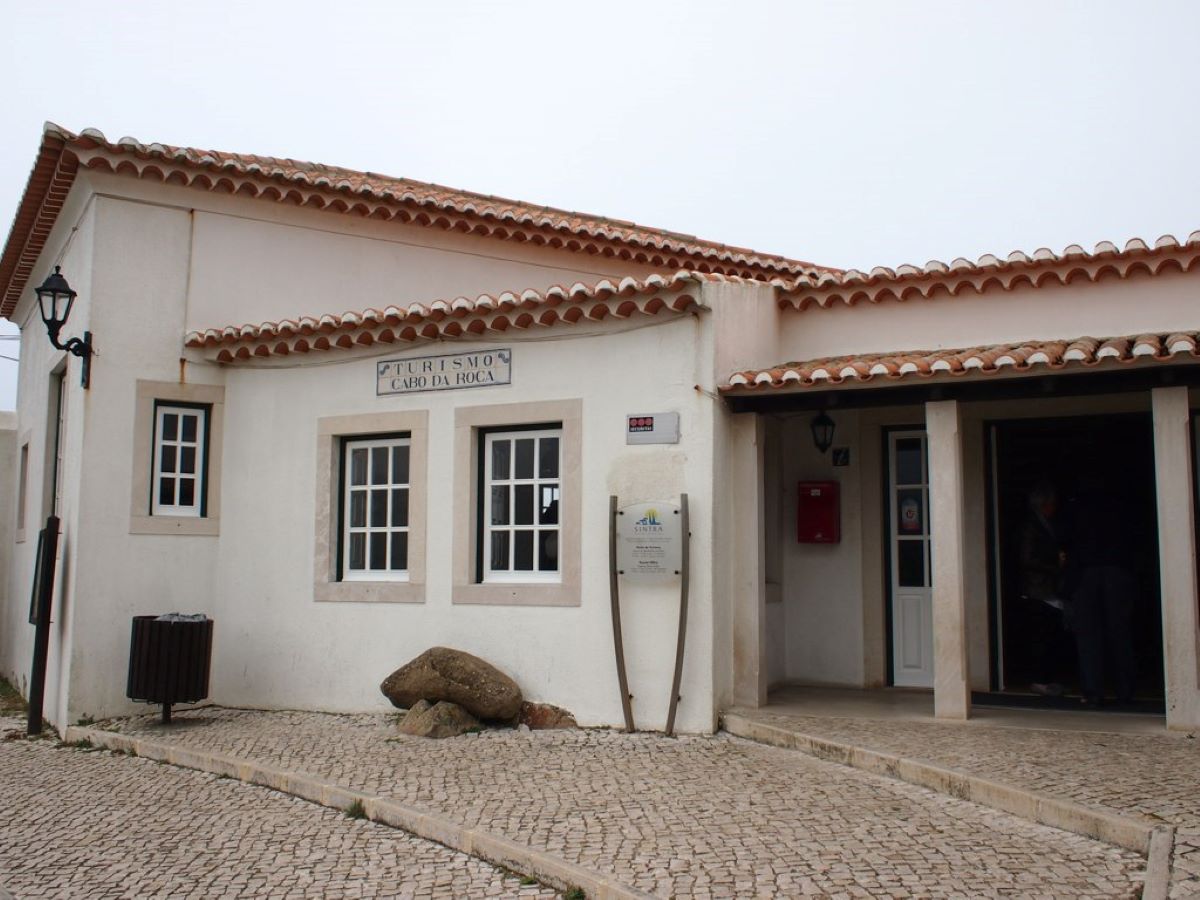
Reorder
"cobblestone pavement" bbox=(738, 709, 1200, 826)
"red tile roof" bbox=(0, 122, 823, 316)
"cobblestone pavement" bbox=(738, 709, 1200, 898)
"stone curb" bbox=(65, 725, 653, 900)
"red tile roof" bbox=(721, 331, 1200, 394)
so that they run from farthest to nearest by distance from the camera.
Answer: "red tile roof" bbox=(0, 122, 823, 316) → "red tile roof" bbox=(721, 331, 1200, 394) → "cobblestone pavement" bbox=(738, 709, 1200, 826) → "cobblestone pavement" bbox=(738, 709, 1200, 898) → "stone curb" bbox=(65, 725, 653, 900)

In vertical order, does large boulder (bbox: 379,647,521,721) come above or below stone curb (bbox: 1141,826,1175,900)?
above

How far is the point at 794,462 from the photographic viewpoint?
10211 millimetres

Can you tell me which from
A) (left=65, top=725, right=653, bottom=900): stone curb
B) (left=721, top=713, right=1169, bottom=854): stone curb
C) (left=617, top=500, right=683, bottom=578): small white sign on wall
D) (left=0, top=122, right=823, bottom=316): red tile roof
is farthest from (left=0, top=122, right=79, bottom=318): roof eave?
(left=721, top=713, right=1169, bottom=854): stone curb

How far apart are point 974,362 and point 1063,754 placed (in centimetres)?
249

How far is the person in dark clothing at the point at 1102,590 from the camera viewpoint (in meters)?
8.45

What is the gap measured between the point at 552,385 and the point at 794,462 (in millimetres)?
2482

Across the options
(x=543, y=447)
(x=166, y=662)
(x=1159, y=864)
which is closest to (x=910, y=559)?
(x=543, y=447)

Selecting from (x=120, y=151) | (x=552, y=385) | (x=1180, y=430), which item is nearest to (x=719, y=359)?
(x=552, y=385)

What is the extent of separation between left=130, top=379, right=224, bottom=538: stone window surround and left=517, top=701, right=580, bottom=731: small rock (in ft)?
11.8

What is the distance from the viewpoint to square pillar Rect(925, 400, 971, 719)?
7918 millimetres

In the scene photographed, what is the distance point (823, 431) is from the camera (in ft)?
32.1

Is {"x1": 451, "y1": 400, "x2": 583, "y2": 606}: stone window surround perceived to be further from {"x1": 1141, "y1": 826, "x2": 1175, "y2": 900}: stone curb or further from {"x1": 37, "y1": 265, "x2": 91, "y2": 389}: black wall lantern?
{"x1": 1141, "y1": 826, "x2": 1175, "y2": 900}: stone curb

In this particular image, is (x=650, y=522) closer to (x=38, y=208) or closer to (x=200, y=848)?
(x=200, y=848)

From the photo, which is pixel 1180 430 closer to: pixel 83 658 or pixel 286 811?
pixel 286 811
